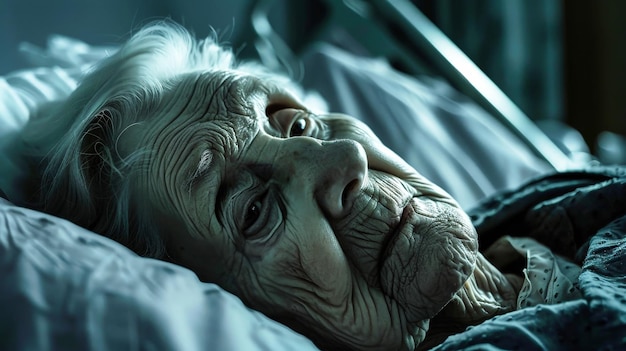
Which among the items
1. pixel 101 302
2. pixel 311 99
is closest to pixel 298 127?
pixel 101 302

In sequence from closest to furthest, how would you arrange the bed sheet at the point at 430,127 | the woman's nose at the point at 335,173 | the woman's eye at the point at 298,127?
1. the woman's nose at the point at 335,173
2. the woman's eye at the point at 298,127
3. the bed sheet at the point at 430,127

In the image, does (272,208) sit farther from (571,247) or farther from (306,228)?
(571,247)

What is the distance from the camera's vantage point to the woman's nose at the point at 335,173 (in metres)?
0.74

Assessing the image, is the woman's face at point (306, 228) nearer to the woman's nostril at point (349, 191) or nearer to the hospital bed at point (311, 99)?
the woman's nostril at point (349, 191)

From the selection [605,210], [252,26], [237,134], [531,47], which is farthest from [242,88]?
[531,47]

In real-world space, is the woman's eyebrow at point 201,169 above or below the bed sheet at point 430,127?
above

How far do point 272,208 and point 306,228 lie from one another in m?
0.05

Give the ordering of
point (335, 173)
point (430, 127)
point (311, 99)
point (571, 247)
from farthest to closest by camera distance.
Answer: point (430, 127), point (311, 99), point (571, 247), point (335, 173)

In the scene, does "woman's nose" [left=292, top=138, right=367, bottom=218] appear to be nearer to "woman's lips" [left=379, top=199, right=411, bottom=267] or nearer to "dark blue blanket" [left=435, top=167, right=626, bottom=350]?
Answer: "woman's lips" [left=379, top=199, right=411, bottom=267]

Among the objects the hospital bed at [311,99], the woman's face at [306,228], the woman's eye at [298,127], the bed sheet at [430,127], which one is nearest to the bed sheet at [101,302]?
the hospital bed at [311,99]

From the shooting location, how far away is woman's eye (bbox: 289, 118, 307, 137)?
86 cm

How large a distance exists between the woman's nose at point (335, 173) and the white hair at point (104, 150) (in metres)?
0.18

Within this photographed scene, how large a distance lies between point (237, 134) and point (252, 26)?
95 centimetres

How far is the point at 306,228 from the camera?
0.74 metres
